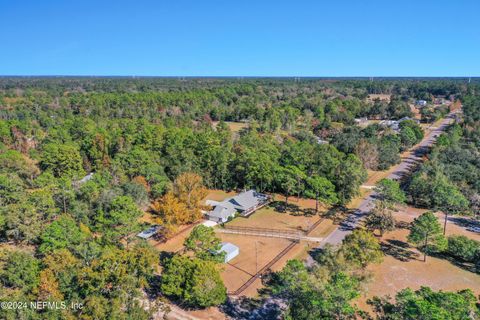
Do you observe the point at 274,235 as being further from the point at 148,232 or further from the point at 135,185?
the point at 135,185

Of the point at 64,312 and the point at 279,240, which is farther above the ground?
the point at 64,312

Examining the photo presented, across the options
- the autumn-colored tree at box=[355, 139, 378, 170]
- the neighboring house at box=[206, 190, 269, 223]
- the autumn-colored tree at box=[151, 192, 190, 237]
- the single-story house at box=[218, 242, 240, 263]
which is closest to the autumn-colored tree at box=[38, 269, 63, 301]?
the autumn-colored tree at box=[151, 192, 190, 237]

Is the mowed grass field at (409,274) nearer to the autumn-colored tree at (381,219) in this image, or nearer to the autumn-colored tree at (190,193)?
the autumn-colored tree at (381,219)

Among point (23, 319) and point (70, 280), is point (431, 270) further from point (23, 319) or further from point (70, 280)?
point (23, 319)

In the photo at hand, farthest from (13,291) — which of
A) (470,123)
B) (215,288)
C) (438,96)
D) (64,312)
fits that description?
(438,96)

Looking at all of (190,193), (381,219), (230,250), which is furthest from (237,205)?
(381,219)

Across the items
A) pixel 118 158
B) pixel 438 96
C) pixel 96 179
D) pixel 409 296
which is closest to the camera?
pixel 409 296

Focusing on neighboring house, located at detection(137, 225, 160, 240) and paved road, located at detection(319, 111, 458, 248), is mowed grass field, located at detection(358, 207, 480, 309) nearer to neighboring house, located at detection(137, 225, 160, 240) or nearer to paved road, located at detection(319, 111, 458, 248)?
paved road, located at detection(319, 111, 458, 248)

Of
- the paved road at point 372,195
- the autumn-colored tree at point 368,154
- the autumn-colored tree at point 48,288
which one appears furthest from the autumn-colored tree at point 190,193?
the autumn-colored tree at point 368,154
